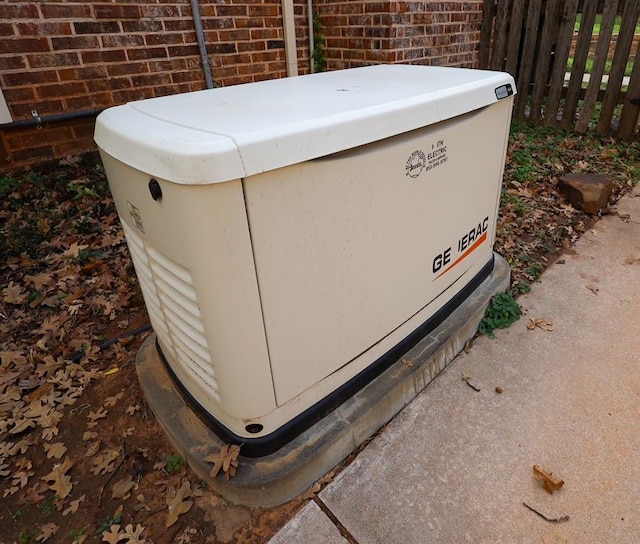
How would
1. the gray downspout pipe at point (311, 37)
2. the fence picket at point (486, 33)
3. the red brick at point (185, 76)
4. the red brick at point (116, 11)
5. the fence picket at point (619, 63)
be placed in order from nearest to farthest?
the red brick at point (116, 11) < the red brick at point (185, 76) < the gray downspout pipe at point (311, 37) < the fence picket at point (619, 63) < the fence picket at point (486, 33)

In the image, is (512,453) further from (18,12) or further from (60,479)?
(18,12)

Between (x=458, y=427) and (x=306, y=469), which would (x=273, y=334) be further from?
(x=458, y=427)

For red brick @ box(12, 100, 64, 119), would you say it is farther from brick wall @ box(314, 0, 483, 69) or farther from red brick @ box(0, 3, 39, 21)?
brick wall @ box(314, 0, 483, 69)

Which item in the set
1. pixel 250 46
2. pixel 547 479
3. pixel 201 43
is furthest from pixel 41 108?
pixel 547 479

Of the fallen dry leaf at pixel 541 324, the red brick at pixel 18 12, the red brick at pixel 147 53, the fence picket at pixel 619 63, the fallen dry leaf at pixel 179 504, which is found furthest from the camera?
the fence picket at pixel 619 63

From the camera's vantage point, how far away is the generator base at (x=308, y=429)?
1604mm

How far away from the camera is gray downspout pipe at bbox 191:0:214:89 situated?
3.65 m

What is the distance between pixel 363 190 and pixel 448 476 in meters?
1.14

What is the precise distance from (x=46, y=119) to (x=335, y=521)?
3.27 metres

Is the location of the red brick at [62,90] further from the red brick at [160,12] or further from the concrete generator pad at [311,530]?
the concrete generator pad at [311,530]

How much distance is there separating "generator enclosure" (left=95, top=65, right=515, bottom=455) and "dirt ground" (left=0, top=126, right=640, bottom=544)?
336 millimetres

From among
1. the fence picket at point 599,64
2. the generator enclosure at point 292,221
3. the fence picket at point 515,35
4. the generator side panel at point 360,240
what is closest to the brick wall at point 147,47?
the fence picket at point 515,35

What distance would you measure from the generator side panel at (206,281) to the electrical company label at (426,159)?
0.72 metres

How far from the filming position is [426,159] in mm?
1703
